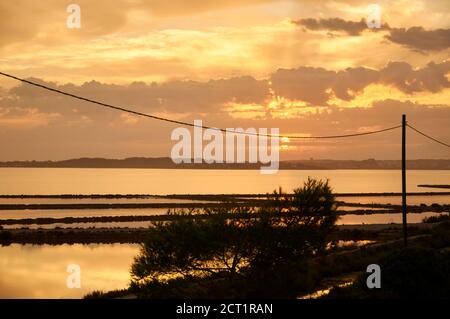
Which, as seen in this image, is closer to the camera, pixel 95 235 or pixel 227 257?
pixel 227 257

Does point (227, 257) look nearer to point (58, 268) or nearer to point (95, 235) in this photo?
point (58, 268)

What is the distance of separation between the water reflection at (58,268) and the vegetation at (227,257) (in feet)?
35.7

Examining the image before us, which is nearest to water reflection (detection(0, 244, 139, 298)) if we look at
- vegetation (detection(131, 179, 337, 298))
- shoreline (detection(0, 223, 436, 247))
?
shoreline (detection(0, 223, 436, 247))

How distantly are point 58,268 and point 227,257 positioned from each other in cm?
2202

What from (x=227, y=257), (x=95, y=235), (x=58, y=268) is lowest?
(x=58, y=268)

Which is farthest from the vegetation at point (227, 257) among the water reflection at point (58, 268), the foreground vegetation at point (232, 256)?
the water reflection at point (58, 268)

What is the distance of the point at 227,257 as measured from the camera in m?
30.4

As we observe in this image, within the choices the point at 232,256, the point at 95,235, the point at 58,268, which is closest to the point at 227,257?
the point at 232,256

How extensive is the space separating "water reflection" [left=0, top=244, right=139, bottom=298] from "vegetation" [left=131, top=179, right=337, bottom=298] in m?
10.9

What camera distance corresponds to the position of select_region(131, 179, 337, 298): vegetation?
29.3 meters

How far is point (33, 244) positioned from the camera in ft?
195

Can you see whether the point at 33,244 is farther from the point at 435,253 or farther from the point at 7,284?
the point at 435,253

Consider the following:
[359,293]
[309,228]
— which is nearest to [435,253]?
[359,293]

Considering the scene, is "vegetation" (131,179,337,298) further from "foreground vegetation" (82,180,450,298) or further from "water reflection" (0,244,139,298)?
"water reflection" (0,244,139,298)
